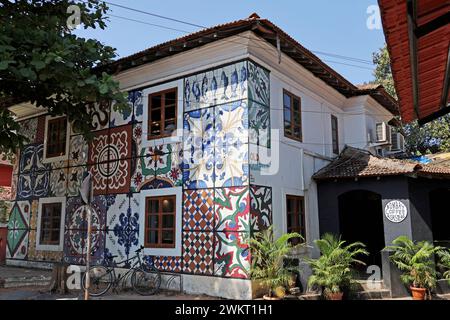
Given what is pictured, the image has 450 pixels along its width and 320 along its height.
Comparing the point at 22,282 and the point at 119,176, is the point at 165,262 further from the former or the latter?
the point at 22,282

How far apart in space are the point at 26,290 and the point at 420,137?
80.2 feet

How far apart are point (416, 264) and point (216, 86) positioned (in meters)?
6.26

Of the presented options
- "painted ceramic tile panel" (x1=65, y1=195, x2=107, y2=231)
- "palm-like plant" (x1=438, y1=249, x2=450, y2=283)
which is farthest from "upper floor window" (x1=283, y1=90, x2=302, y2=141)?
"painted ceramic tile panel" (x1=65, y1=195, x2=107, y2=231)

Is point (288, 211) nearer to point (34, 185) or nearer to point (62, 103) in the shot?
point (62, 103)

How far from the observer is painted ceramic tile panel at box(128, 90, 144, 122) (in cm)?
1113

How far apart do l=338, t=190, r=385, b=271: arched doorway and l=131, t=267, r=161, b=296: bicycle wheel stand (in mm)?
7507

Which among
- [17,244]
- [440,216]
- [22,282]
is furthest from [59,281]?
[440,216]

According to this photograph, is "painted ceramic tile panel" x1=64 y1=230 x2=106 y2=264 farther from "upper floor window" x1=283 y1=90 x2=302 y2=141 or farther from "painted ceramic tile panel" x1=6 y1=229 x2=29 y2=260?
"upper floor window" x1=283 y1=90 x2=302 y2=141

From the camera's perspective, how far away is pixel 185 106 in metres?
10.3

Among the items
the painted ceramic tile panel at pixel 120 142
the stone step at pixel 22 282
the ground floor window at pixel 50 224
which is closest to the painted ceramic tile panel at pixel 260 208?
the painted ceramic tile panel at pixel 120 142

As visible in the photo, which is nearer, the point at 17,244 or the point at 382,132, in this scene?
the point at 17,244

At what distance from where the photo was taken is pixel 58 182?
13.1 metres

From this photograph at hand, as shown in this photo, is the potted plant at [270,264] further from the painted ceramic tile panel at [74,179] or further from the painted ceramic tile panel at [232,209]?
the painted ceramic tile panel at [74,179]
